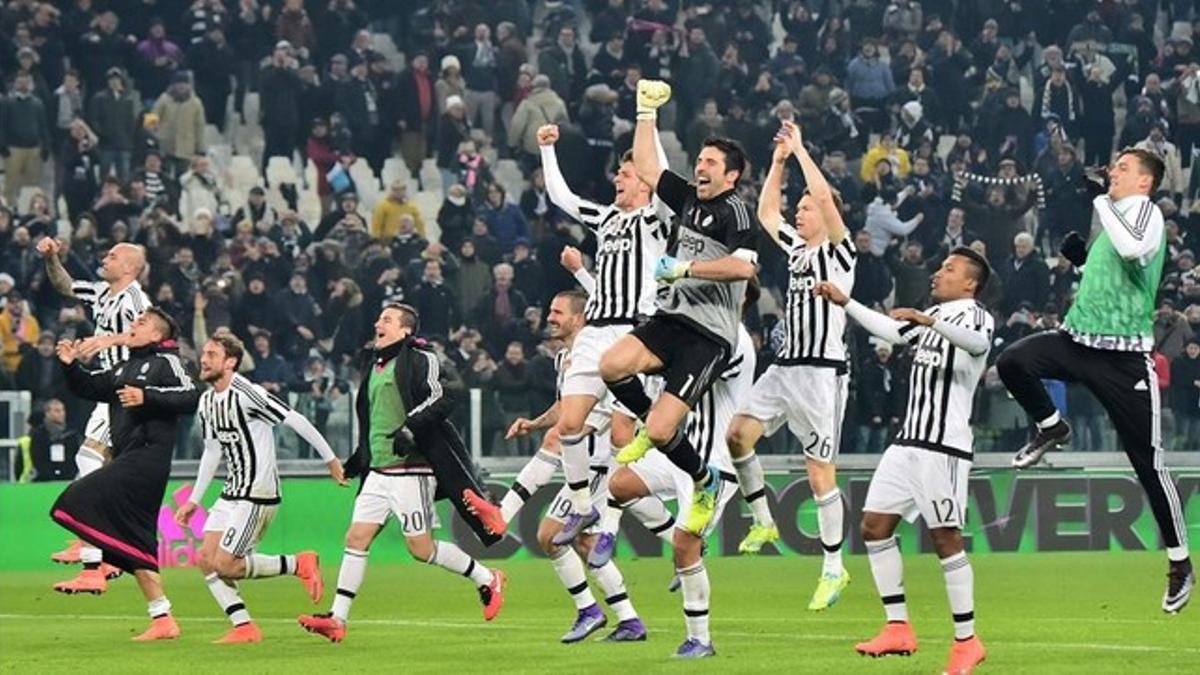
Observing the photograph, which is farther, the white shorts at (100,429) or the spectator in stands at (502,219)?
the spectator in stands at (502,219)

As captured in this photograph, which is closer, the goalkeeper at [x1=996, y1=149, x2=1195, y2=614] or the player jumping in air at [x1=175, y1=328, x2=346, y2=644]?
the goalkeeper at [x1=996, y1=149, x2=1195, y2=614]

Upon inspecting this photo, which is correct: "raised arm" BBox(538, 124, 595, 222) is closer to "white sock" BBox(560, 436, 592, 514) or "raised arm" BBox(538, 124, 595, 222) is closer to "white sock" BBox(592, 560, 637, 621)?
"white sock" BBox(560, 436, 592, 514)

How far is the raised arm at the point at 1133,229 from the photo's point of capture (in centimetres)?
Answer: 1301

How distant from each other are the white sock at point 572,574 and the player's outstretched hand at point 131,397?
2.86 m

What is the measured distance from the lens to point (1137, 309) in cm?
1329

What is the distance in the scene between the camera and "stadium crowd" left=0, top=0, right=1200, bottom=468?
27.5 m

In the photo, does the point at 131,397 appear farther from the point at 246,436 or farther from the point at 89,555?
the point at 89,555

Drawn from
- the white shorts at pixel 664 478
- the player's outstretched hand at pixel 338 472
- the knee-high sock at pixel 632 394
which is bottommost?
the white shorts at pixel 664 478

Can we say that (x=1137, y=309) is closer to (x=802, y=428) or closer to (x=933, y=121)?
(x=802, y=428)

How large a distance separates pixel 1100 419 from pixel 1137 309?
11.6 m

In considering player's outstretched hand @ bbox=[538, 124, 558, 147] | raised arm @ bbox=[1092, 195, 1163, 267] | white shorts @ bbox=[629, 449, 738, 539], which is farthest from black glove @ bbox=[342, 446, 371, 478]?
raised arm @ bbox=[1092, 195, 1163, 267]

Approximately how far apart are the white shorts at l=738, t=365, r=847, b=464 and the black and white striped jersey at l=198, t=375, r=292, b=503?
3.23m

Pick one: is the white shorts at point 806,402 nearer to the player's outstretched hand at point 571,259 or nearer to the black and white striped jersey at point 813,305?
the black and white striped jersey at point 813,305

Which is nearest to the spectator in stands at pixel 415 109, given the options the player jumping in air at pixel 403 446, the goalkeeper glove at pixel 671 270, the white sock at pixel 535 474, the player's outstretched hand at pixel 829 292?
the white sock at pixel 535 474
